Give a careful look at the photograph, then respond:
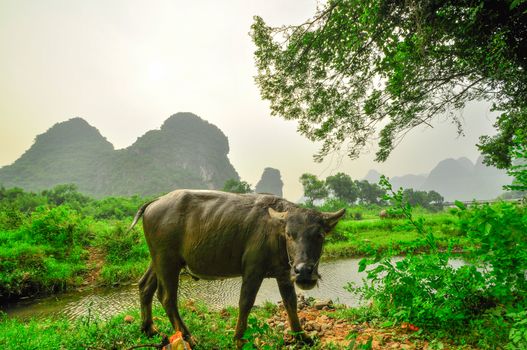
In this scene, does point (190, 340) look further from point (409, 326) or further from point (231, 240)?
point (409, 326)

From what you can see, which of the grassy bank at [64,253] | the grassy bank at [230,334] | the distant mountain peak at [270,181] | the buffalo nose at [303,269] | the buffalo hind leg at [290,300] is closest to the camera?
the buffalo nose at [303,269]

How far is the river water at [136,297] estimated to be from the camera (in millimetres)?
7341

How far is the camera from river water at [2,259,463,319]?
7.34 metres

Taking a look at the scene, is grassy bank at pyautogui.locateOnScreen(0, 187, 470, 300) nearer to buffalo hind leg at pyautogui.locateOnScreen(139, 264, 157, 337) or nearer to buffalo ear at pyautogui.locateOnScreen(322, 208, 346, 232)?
buffalo ear at pyautogui.locateOnScreen(322, 208, 346, 232)

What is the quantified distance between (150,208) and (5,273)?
8.81 meters

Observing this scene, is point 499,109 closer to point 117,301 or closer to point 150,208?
point 150,208

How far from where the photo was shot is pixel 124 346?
3.77m

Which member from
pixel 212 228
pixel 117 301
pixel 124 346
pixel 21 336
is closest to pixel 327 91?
pixel 212 228

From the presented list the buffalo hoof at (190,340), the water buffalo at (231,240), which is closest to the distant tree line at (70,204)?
the water buffalo at (231,240)

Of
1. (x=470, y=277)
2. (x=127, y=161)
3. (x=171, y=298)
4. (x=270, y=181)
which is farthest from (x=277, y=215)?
(x=270, y=181)

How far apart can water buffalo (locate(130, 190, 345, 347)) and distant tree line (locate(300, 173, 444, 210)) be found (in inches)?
1861

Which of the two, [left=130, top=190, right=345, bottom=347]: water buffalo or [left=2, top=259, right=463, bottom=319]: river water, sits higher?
[left=130, top=190, right=345, bottom=347]: water buffalo

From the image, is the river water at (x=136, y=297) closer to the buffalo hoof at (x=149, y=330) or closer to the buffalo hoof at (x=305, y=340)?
the buffalo hoof at (x=149, y=330)

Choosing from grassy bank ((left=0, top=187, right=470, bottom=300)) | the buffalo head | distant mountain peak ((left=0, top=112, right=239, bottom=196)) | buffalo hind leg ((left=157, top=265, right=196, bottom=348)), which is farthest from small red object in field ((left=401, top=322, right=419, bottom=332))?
distant mountain peak ((left=0, top=112, right=239, bottom=196))
